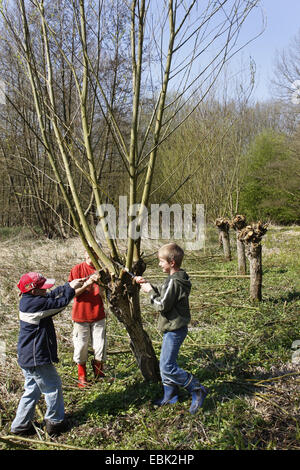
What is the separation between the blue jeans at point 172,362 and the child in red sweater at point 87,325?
2.73 feet

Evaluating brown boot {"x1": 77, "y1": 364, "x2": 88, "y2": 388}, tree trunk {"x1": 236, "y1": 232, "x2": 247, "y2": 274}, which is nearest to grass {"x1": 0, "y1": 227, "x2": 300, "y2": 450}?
brown boot {"x1": 77, "y1": 364, "x2": 88, "y2": 388}

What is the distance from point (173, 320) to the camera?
8.87 ft

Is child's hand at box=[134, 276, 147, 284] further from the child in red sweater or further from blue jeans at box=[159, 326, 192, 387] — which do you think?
the child in red sweater

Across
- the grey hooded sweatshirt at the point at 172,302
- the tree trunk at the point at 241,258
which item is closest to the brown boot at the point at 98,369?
the grey hooded sweatshirt at the point at 172,302

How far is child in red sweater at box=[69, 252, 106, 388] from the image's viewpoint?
333 centimetres

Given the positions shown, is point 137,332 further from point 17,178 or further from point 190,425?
point 17,178

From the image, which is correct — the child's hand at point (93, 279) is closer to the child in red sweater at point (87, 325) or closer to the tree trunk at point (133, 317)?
the tree trunk at point (133, 317)

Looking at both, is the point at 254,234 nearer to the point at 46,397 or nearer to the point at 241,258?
the point at 241,258

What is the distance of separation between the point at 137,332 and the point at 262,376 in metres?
1.15

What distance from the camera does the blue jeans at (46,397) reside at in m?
2.60

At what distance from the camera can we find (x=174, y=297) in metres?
2.69

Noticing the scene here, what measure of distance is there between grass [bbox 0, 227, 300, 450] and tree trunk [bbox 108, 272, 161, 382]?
148 mm

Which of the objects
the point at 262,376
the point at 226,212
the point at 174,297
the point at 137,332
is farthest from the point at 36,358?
the point at 226,212

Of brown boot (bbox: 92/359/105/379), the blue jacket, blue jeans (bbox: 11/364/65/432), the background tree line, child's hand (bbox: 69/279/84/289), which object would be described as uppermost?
the background tree line
